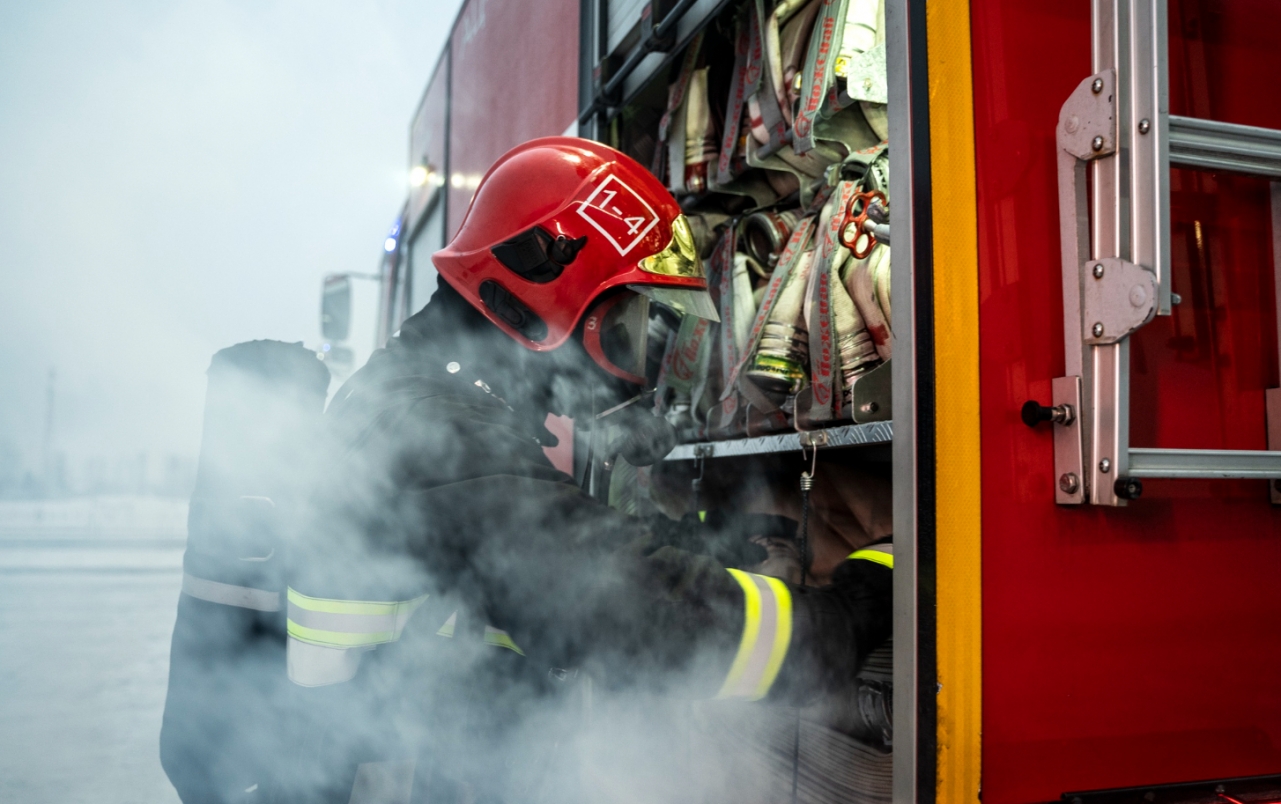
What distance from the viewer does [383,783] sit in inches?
64.7

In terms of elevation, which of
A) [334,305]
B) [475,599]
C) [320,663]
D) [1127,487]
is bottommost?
[320,663]

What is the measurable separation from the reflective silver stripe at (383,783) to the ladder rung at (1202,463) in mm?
1427

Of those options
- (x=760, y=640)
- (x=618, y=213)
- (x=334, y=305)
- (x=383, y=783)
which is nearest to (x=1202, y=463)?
(x=760, y=640)

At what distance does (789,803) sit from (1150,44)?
158 cm

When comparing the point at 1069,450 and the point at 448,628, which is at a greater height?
the point at 1069,450

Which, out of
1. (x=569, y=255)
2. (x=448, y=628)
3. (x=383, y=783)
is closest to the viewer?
(x=448, y=628)

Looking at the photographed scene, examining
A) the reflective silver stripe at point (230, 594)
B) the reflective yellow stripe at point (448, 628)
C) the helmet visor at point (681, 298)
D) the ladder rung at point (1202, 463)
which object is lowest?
the reflective yellow stripe at point (448, 628)

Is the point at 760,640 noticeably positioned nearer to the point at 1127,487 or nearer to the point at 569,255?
the point at 1127,487

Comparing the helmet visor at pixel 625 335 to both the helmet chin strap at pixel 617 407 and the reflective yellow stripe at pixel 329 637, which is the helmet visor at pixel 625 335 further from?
the reflective yellow stripe at pixel 329 637

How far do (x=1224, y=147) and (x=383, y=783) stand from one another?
1.84 m

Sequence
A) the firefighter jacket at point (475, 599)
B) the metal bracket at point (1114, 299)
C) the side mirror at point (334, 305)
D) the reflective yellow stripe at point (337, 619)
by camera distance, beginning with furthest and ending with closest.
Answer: the side mirror at point (334, 305)
the reflective yellow stripe at point (337, 619)
the firefighter jacket at point (475, 599)
the metal bracket at point (1114, 299)

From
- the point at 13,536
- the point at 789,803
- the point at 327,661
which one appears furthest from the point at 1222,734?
the point at 13,536

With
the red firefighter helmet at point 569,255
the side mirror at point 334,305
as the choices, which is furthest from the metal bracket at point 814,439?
the side mirror at point 334,305

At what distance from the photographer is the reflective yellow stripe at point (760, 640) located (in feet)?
4.15
